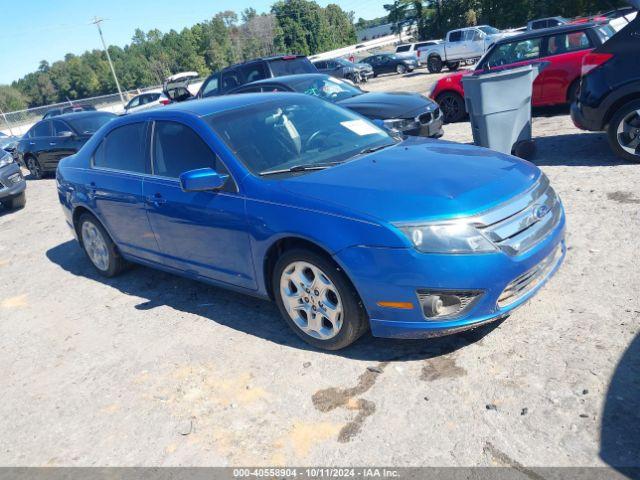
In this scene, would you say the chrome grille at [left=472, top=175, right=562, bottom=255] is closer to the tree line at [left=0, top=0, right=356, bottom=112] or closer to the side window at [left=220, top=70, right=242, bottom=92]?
the side window at [left=220, top=70, right=242, bottom=92]

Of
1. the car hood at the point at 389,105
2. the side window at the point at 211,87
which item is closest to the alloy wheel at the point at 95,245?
the car hood at the point at 389,105

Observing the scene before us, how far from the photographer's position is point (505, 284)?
308cm

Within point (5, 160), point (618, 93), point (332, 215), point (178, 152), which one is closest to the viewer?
point (332, 215)

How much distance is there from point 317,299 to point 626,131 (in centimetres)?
490

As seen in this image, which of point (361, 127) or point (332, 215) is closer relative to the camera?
point (332, 215)

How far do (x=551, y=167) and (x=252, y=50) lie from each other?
103 metres

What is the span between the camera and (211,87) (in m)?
12.6

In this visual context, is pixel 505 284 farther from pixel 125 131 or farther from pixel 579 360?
pixel 125 131

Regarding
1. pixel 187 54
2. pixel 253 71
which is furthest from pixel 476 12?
pixel 187 54

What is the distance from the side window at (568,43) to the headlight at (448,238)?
788cm

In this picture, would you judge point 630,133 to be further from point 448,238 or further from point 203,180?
point 203,180

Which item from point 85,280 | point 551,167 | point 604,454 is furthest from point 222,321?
point 551,167

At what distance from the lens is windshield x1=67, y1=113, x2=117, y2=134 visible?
13.2 metres

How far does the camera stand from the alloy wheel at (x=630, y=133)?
6.25 m
